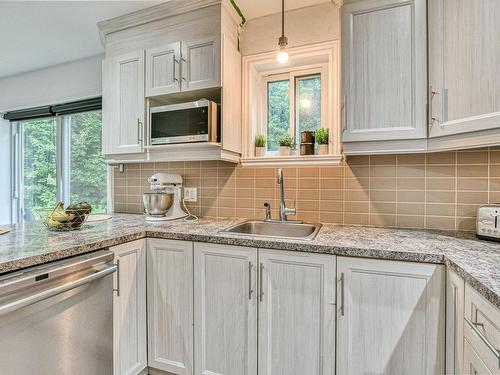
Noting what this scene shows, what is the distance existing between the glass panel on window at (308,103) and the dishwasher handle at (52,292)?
5.01ft

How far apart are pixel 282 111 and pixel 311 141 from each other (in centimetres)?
37

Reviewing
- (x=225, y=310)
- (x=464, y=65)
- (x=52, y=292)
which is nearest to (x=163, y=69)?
(x=52, y=292)

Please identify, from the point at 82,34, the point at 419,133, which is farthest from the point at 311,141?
the point at 82,34

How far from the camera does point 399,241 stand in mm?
1345

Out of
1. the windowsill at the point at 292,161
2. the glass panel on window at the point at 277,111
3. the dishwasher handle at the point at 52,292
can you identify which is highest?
the glass panel on window at the point at 277,111

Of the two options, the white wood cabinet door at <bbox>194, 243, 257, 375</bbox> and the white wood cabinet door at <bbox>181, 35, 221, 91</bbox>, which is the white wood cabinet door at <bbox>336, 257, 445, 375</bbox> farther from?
the white wood cabinet door at <bbox>181, 35, 221, 91</bbox>

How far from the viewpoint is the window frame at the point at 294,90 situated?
1960mm

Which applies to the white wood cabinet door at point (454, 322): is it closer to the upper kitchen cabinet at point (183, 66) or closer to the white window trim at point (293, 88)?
the white window trim at point (293, 88)

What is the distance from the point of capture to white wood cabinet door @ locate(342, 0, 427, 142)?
141 centimetres

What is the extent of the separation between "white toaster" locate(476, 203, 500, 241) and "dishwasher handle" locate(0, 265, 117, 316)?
5.95 ft

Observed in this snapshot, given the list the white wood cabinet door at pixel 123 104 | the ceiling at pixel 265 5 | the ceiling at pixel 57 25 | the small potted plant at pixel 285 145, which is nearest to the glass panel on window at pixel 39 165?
the ceiling at pixel 57 25

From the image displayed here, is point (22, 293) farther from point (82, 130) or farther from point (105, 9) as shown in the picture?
point (82, 130)

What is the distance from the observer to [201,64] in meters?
1.83

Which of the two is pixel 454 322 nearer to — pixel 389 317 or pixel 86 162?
pixel 389 317
